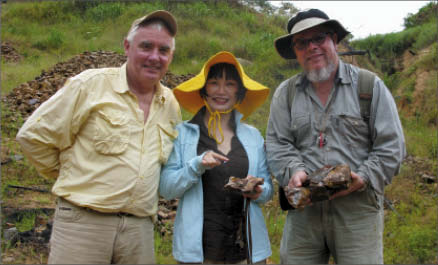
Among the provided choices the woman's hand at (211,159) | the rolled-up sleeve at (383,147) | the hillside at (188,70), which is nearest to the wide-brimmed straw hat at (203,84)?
the woman's hand at (211,159)

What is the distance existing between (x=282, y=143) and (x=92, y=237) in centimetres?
139

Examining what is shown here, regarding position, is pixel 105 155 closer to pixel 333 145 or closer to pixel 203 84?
pixel 203 84

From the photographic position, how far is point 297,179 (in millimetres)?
2379

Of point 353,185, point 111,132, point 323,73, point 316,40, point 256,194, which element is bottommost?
point 256,194

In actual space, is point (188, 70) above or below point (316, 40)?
below

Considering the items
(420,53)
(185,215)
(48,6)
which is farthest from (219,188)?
(48,6)

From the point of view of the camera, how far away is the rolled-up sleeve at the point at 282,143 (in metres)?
2.51

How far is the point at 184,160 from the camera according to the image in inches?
105

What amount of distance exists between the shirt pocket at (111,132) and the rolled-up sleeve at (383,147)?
153 centimetres

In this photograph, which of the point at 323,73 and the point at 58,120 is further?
the point at 323,73

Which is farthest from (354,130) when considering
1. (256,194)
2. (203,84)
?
(203,84)

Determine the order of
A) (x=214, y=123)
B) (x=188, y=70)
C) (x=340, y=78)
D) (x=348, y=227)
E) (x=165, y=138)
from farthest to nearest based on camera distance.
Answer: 1. (x=188, y=70)
2. (x=214, y=123)
3. (x=165, y=138)
4. (x=340, y=78)
5. (x=348, y=227)

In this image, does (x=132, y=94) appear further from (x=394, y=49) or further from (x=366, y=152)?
(x=394, y=49)

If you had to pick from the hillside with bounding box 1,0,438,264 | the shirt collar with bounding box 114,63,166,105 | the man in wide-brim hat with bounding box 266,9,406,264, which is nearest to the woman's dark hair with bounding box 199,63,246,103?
the shirt collar with bounding box 114,63,166,105
